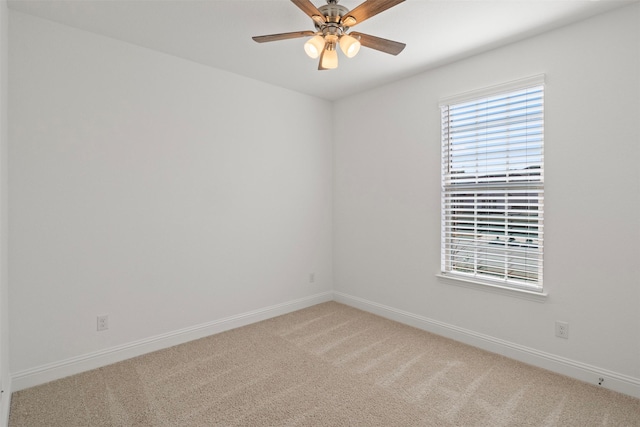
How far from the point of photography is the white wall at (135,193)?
237 centimetres

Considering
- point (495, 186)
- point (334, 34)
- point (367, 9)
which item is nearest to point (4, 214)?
point (334, 34)

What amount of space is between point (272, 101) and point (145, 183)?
1.64 metres

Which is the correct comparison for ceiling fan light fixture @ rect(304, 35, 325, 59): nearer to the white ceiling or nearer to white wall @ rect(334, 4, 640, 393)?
the white ceiling

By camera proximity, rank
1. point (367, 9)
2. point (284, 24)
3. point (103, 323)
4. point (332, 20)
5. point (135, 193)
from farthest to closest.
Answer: point (135, 193), point (103, 323), point (284, 24), point (332, 20), point (367, 9)

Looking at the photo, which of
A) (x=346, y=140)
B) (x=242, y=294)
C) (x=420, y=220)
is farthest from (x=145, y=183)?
(x=420, y=220)

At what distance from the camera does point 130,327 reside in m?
2.81

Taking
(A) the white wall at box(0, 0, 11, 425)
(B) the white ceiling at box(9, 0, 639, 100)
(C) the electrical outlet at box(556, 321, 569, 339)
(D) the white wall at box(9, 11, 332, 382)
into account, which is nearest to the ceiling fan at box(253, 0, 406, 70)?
(B) the white ceiling at box(9, 0, 639, 100)

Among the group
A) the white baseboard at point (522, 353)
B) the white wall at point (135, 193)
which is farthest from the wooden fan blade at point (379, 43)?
the white baseboard at point (522, 353)

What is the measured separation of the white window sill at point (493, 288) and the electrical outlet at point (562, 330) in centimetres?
20

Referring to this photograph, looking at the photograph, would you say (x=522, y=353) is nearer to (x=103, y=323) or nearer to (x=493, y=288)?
(x=493, y=288)

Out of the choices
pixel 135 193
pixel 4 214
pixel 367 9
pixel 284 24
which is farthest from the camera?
pixel 135 193

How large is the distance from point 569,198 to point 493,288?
0.93m

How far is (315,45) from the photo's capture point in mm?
2074

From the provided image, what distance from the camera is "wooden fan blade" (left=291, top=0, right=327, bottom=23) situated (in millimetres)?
1798
